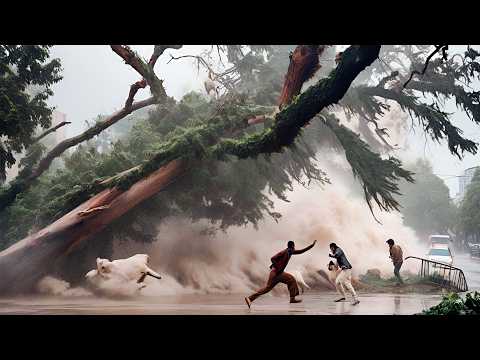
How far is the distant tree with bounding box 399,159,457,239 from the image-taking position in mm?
15028

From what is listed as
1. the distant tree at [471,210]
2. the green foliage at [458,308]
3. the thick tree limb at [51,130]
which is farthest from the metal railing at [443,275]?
the thick tree limb at [51,130]

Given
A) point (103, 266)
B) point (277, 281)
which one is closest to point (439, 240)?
point (277, 281)

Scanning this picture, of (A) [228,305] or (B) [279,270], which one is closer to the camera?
(B) [279,270]

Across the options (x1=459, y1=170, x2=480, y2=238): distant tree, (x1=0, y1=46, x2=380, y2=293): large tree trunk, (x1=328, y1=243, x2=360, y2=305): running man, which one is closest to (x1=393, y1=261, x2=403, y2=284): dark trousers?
(x1=459, y1=170, x2=480, y2=238): distant tree

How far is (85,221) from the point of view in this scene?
12.6 meters

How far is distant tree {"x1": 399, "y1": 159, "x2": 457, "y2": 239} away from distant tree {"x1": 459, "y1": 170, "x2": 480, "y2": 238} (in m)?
0.37

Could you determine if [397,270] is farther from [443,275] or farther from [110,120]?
[110,120]

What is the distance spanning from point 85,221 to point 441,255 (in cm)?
962

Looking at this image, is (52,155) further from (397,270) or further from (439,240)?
(439,240)

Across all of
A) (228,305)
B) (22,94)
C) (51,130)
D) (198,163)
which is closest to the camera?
(228,305)

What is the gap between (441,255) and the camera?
1412 cm

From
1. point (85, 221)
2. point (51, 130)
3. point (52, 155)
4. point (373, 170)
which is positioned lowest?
point (85, 221)

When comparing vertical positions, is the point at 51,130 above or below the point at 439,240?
above

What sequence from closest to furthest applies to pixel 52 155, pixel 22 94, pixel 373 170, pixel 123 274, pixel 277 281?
1. pixel 277 281
2. pixel 123 274
3. pixel 373 170
4. pixel 22 94
5. pixel 52 155
